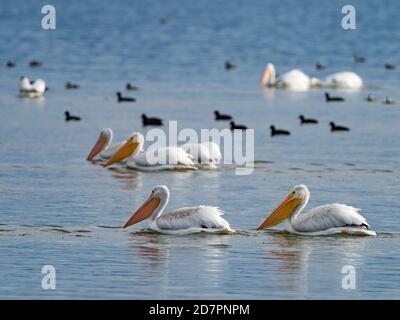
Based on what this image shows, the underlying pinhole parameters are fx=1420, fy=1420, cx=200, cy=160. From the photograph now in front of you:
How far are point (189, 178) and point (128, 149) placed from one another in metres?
1.26

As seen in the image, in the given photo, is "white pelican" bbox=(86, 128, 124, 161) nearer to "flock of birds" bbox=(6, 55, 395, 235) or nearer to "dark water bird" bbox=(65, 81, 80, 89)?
"flock of birds" bbox=(6, 55, 395, 235)

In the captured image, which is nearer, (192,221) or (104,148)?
(192,221)

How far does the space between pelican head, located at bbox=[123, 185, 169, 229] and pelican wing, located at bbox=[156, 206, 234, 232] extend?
357 millimetres

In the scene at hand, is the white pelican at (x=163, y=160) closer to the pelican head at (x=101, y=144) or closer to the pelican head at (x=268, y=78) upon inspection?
the pelican head at (x=101, y=144)

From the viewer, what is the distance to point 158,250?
1123 cm

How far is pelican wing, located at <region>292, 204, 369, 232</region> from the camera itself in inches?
463

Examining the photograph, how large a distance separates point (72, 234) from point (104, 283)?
72.1 inches

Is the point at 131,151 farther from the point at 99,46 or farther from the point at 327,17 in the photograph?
the point at 327,17

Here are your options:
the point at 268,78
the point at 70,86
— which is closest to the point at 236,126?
the point at 70,86

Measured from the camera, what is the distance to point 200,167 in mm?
15828

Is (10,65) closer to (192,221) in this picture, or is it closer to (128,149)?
(128,149)

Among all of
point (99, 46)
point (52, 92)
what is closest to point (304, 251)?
point (52, 92)

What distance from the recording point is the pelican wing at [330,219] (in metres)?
11.8
